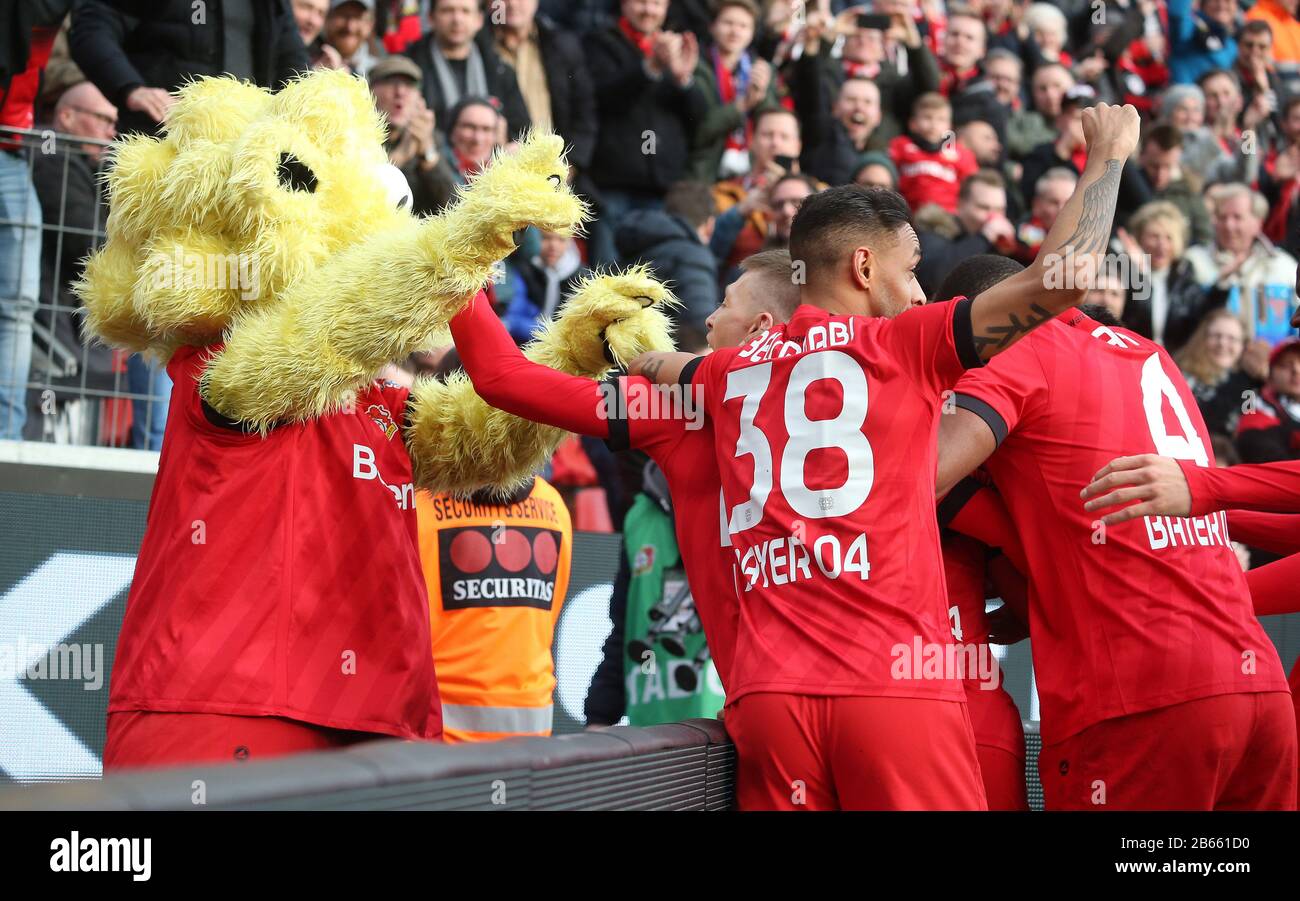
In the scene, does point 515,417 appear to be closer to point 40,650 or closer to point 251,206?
point 251,206

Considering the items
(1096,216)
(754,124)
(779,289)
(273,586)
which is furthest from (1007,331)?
(754,124)

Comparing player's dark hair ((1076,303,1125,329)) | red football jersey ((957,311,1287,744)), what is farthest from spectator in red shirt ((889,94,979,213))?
red football jersey ((957,311,1287,744))

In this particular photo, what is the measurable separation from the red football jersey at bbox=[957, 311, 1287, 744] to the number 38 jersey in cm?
41

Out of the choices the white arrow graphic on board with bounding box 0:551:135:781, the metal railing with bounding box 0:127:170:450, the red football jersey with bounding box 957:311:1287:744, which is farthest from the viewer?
the metal railing with bounding box 0:127:170:450

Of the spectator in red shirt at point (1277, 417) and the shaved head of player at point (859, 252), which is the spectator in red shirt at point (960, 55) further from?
the shaved head of player at point (859, 252)

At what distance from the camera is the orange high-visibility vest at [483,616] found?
4938 mm

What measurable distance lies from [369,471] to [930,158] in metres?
6.54

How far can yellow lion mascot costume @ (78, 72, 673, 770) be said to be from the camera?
3.04 metres

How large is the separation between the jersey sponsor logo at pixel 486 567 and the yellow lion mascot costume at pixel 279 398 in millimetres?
1525

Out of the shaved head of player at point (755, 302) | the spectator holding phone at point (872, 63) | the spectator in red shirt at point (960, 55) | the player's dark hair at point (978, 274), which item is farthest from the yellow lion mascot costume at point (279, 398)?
the spectator in red shirt at point (960, 55)

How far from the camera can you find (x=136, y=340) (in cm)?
346

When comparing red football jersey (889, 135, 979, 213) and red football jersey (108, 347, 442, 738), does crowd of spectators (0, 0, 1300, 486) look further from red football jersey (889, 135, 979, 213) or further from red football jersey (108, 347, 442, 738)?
red football jersey (108, 347, 442, 738)
